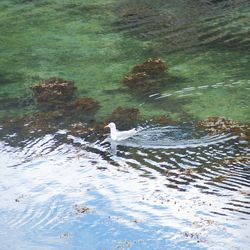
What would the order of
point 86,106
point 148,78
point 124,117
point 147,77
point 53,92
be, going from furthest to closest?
point 147,77 → point 148,78 → point 53,92 → point 86,106 → point 124,117

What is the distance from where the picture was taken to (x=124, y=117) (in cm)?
2395

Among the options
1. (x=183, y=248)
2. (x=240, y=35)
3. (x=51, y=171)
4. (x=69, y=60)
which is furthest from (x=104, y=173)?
(x=240, y=35)

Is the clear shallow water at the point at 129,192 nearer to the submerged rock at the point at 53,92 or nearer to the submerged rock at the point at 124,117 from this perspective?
the submerged rock at the point at 124,117

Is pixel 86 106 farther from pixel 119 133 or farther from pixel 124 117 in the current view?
pixel 119 133

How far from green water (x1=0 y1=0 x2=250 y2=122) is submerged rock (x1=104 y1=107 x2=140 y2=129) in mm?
321

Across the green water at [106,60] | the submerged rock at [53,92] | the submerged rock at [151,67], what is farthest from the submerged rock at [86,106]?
the submerged rock at [151,67]

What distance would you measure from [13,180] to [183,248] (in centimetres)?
696

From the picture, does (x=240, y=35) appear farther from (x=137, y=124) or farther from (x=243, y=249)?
(x=243, y=249)

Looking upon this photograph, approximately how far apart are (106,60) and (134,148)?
33.9 feet

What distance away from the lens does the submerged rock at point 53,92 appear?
26188 millimetres

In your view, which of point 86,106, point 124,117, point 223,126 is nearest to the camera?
point 223,126

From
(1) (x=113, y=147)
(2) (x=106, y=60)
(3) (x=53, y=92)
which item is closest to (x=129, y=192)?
(1) (x=113, y=147)

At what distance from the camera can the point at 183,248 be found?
15.6 metres

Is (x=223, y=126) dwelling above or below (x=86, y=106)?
below
